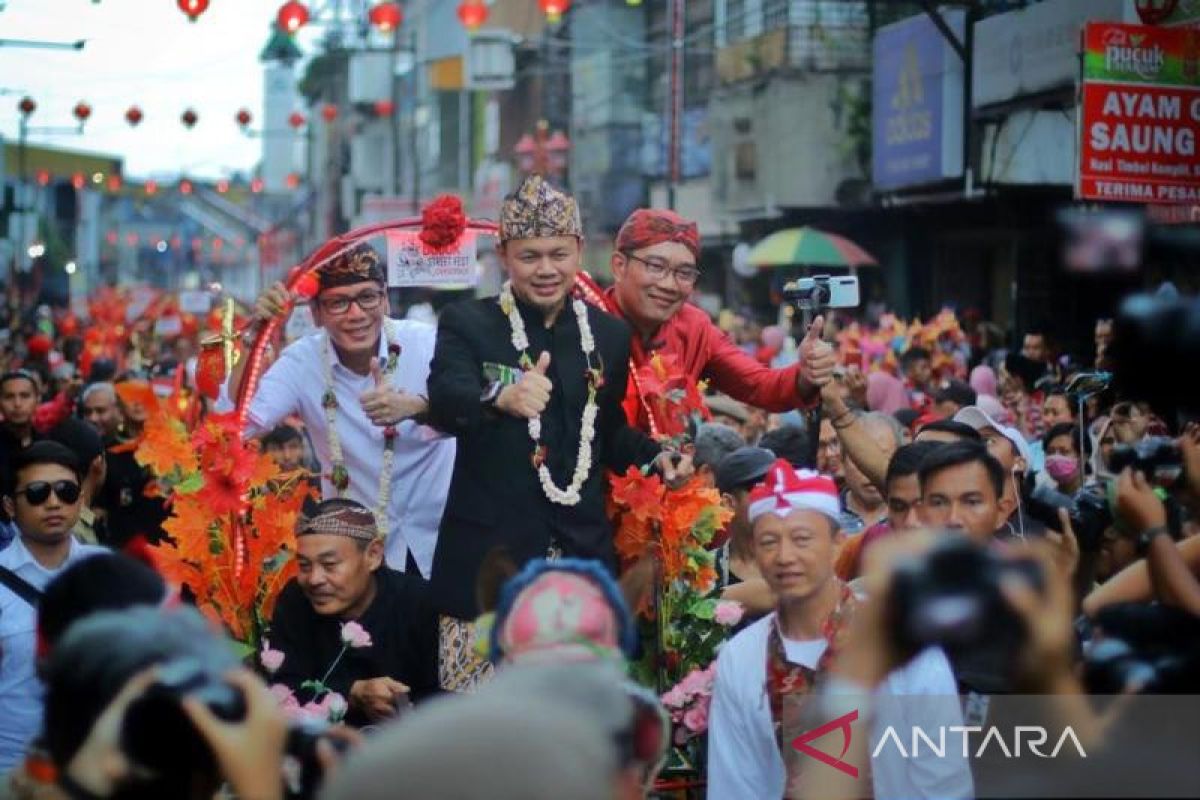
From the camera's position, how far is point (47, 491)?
7.32m

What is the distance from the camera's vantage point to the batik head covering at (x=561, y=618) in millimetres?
4113

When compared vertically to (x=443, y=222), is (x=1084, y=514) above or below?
below

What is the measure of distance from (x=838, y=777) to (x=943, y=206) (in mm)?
21970

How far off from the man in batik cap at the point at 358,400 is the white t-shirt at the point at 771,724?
90.8 inches

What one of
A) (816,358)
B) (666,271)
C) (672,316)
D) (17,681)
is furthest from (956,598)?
(672,316)

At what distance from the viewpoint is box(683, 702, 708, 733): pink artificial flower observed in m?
6.68

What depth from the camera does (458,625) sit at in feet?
22.6

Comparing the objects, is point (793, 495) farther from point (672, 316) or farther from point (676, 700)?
point (672, 316)

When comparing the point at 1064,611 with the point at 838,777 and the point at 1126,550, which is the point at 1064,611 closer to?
the point at 838,777

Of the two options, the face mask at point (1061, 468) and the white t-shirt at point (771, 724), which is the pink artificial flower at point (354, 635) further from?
the face mask at point (1061, 468)

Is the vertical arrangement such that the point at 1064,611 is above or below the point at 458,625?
above

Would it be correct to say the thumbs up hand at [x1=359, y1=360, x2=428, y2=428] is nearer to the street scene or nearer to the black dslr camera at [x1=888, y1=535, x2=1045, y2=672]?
the street scene

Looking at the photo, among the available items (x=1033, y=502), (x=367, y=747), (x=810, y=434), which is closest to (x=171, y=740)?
(x=367, y=747)

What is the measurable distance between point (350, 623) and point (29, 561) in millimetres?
1222
